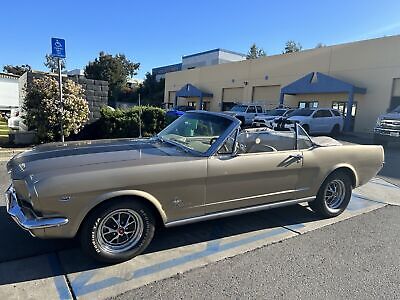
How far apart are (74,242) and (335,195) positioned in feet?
12.4

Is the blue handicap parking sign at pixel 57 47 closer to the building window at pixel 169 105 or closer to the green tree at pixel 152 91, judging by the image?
the building window at pixel 169 105

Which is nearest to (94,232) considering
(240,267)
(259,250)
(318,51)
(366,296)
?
(240,267)

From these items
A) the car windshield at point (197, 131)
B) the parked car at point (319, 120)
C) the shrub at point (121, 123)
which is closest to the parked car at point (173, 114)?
the shrub at point (121, 123)

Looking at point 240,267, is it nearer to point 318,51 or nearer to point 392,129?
point 392,129

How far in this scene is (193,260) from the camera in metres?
3.29

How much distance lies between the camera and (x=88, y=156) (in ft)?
10.7

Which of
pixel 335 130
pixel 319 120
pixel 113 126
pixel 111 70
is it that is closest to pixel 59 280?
pixel 113 126

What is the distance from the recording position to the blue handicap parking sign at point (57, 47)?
769 cm

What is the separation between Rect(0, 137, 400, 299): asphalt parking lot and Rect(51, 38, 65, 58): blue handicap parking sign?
16.1 ft

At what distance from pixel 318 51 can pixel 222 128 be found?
23.6m

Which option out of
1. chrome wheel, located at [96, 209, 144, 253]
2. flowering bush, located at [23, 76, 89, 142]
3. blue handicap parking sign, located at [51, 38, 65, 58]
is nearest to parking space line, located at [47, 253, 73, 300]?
chrome wheel, located at [96, 209, 144, 253]

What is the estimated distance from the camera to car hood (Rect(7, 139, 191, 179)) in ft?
9.67

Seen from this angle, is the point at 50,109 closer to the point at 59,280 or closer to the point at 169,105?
the point at 59,280

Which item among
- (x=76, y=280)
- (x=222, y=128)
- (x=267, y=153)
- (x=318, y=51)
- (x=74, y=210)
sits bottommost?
(x=76, y=280)
